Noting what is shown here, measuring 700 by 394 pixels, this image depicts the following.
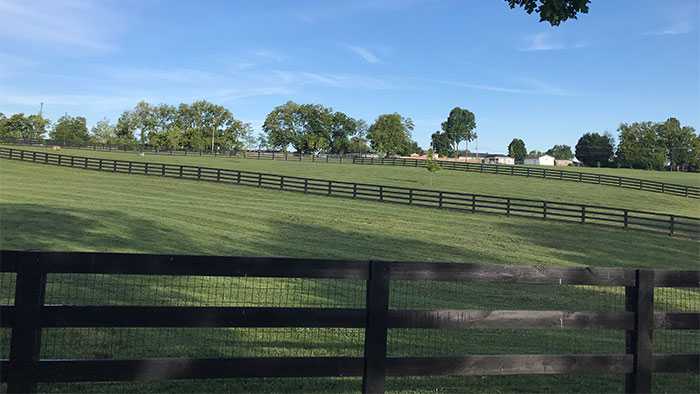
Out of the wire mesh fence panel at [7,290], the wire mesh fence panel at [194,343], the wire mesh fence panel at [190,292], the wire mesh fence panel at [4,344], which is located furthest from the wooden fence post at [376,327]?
the wire mesh fence panel at [7,290]

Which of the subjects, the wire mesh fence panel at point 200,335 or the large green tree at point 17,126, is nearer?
the wire mesh fence panel at point 200,335

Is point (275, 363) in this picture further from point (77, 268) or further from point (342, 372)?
point (77, 268)

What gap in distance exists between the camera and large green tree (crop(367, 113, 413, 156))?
460ft

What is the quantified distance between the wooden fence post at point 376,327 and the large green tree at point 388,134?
136470 millimetres

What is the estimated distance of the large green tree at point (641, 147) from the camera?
127625mm

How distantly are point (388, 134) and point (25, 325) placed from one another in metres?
138

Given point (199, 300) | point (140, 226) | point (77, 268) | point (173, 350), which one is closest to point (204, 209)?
point (140, 226)

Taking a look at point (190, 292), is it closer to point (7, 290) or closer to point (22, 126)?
point (7, 290)

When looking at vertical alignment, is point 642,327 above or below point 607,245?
above

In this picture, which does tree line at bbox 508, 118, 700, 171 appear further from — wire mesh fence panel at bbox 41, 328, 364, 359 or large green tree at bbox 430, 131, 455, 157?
wire mesh fence panel at bbox 41, 328, 364, 359

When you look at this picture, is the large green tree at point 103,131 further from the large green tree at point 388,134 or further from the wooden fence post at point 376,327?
the wooden fence post at point 376,327

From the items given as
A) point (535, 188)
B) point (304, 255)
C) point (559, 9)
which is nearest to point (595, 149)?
point (535, 188)

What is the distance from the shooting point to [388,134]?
14025cm

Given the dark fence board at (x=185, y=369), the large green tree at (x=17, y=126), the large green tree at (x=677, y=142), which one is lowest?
the dark fence board at (x=185, y=369)
